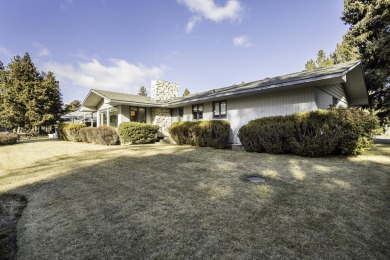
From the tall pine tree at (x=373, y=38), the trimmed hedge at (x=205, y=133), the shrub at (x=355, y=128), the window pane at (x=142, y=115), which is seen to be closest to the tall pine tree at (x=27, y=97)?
the window pane at (x=142, y=115)

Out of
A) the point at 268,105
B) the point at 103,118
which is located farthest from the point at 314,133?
the point at 103,118

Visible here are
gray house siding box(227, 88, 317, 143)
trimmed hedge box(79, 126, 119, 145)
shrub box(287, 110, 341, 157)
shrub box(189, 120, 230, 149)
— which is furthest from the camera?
trimmed hedge box(79, 126, 119, 145)

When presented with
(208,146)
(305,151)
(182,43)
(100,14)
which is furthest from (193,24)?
(305,151)

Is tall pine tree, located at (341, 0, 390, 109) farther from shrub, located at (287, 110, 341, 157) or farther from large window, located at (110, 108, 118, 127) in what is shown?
large window, located at (110, 108, 118, 127)

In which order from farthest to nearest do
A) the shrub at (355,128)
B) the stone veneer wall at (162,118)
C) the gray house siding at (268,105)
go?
1. the stone veneer wall at (162,118)
2. the gray house siding at (268,105)
3. the shrub at (355,128)

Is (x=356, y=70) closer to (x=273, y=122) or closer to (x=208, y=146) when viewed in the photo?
(x=273, y=122)

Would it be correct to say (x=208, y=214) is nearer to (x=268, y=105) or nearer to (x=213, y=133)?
(x=213, y=133)

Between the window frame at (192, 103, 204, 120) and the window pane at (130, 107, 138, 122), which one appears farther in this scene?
the window pane at (130, 107, 138, 122)

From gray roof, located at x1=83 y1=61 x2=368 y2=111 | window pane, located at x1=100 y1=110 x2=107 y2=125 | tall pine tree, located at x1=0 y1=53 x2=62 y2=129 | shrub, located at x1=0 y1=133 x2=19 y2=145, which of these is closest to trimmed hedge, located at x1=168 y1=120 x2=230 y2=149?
gray roof, located at x1=83 y1=61 x2=368 y2=111

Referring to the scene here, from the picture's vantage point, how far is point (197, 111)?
15102 millimetres

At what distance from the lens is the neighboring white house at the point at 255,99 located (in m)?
9.30

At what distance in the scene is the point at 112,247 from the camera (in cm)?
243

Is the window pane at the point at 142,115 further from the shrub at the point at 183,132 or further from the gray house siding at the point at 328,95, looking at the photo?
the gray house siding at the point at 328,95

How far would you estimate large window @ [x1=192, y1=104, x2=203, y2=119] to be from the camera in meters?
14.8
